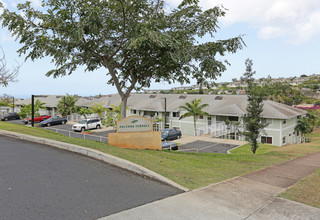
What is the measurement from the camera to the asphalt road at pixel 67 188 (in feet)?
15.4

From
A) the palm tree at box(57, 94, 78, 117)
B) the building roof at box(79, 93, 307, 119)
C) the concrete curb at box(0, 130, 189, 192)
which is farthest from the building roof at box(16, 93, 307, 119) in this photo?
the concrete curb at box(0, 130, 189, 192)

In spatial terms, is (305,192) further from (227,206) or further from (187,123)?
(187,123)

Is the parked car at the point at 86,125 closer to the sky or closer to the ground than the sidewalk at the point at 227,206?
closer to the ground

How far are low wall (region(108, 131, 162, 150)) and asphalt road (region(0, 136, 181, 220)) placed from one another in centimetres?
357

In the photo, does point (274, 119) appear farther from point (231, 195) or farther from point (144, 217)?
A: point (144, 217)

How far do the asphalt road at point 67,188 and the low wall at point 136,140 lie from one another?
11.7ft

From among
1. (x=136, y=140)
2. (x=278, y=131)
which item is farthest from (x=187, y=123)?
(x=136, y=140)

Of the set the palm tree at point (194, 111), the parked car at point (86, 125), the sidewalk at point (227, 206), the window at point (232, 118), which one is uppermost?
the palm tree at point (194, 111)

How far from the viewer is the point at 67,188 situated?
5785mm

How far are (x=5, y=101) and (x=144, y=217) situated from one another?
7465cm

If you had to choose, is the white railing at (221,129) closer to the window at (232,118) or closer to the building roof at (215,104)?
the window at (232,118)

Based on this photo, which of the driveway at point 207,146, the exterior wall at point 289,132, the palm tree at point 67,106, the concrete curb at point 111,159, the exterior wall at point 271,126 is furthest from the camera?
the palm tree at point 67,106

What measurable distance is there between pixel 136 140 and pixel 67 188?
672cm

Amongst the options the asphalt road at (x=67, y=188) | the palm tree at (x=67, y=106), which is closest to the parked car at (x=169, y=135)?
the asphalt road at (x=67, y=188)
